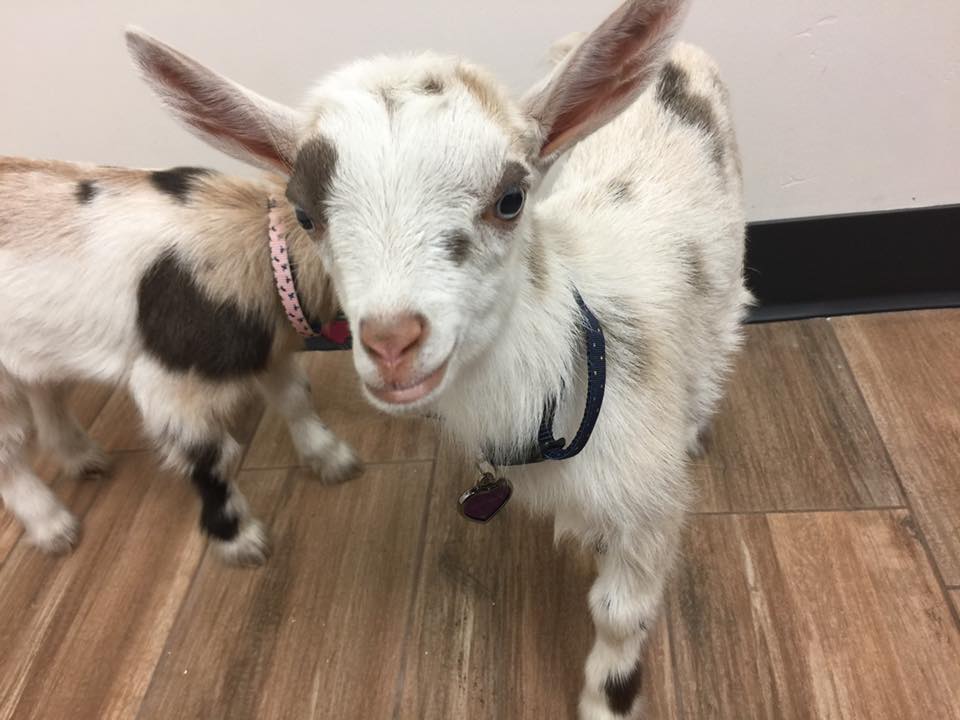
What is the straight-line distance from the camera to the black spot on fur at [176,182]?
111cm

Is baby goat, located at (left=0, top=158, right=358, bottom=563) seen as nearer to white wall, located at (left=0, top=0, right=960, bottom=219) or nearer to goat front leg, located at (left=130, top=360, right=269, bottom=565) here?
goat front leg, located at (left=130, top=360, right=269, bottom=565)

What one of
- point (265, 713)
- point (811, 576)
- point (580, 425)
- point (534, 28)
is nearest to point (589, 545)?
point (580, 425)

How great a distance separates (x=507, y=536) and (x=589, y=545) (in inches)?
14.1

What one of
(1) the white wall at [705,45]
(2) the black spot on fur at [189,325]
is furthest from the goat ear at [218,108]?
(1) the white wall at [705,45]

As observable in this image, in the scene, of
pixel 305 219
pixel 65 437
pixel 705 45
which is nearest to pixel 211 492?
pixel 65 437

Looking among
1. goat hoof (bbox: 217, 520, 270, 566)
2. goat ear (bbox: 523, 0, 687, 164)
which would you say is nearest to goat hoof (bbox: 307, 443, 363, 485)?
goat hoof (bbox: 217, 520, 270, 566)

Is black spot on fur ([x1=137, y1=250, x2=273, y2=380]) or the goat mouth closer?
the goat mouth

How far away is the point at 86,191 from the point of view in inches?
43.4

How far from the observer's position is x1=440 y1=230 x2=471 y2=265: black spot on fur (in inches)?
24.8

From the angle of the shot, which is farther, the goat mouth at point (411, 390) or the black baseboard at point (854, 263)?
the black baseboard at point (854, 263)

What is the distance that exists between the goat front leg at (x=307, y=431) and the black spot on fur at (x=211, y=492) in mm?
204

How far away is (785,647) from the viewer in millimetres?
1100

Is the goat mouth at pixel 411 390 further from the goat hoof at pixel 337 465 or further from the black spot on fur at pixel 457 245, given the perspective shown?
the goat hoof at pixel 337 465

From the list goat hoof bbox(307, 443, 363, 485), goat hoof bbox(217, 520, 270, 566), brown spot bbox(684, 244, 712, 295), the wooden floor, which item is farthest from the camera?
goat hoof bbox(307, 443, 363, 485)
